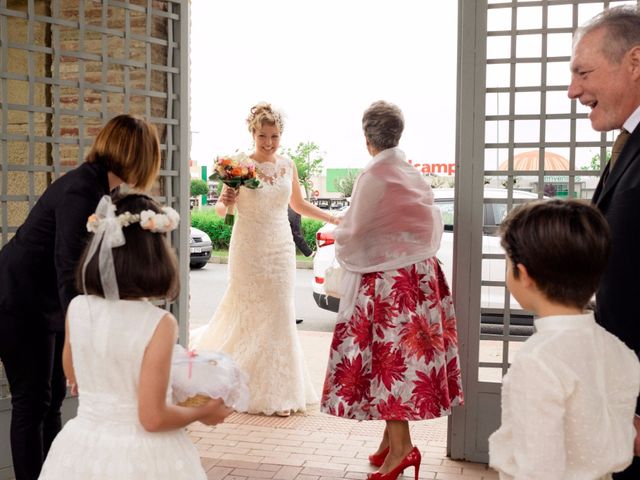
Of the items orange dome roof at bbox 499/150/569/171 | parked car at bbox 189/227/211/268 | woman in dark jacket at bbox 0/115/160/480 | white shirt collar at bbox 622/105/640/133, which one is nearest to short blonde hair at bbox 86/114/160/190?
woman in dark jacket at bbox 0/115/160/480

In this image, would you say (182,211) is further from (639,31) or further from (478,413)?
(639,31)

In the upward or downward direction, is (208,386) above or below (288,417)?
above

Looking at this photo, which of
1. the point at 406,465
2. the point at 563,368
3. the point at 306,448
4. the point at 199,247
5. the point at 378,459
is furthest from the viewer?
the point at 199,247

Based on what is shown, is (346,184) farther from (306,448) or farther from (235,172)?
(306,448)

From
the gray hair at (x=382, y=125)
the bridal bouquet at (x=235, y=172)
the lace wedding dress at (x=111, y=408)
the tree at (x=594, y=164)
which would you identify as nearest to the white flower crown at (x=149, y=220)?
the lace wedding dress at (x=111, y=408)

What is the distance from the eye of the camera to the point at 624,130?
241 centimetres

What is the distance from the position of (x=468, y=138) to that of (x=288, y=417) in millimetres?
2586

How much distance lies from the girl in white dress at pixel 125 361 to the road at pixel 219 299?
25.9 ft

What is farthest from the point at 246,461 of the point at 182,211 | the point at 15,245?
the point at 15,245

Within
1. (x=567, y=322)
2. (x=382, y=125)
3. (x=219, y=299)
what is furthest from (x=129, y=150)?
(x=219, y=299)

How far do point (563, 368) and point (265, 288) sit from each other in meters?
4.32

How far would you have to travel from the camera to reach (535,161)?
4.62 meters

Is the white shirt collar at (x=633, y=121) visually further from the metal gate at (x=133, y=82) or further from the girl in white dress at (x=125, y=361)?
the metal gate at (x=133, y=82)

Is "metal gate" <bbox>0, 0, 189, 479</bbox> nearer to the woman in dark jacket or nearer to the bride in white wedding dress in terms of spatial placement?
the bride in white wedding dress
